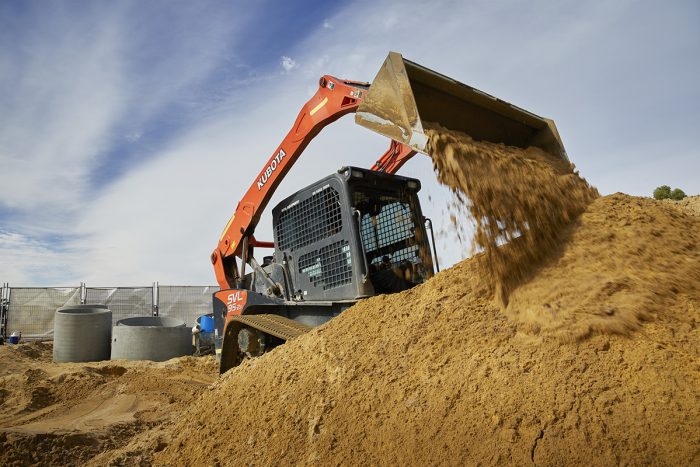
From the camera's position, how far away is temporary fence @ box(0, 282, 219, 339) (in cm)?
1631

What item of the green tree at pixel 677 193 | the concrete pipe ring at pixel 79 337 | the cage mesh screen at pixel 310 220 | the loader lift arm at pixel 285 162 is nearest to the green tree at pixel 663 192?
the green tree at pixel 677 193

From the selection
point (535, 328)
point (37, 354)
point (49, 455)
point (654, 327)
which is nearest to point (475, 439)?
point (535, 328)

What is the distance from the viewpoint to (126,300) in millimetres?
17906

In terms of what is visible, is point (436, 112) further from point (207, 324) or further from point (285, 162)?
point (207, 324)

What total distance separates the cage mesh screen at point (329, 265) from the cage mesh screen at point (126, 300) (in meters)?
13.9

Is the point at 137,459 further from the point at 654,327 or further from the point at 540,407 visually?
the point at 654,327

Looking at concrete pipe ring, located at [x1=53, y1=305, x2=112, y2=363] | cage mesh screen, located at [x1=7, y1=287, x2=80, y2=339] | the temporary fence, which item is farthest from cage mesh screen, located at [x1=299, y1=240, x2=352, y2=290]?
cage mesh screen, located at [x1=7, y1=287, x2=80, y2=339]

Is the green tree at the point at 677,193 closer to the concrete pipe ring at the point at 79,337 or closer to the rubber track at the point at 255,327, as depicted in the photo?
the rubber track at the point at 255,327

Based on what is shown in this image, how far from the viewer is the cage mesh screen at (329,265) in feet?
18.0

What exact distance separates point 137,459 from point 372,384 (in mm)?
1779

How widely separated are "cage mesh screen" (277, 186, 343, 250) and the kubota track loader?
0.01 metres

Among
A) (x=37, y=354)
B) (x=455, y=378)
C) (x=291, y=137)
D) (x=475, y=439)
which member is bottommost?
(x=475, y=439)

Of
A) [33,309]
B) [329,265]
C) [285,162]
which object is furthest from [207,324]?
[329,265]

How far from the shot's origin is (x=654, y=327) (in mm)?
2662
